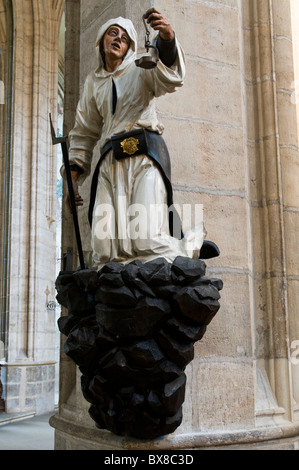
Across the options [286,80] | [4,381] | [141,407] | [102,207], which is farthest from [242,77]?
[4,381]

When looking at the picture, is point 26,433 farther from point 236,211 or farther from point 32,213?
point 236,211

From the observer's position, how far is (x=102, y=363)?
6.68 ft

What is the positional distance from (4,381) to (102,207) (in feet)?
21.5

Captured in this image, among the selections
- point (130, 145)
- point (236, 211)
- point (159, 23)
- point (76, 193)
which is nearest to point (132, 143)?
point (130, 145)

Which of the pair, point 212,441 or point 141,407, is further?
point 212,441

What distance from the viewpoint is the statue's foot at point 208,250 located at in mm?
2268

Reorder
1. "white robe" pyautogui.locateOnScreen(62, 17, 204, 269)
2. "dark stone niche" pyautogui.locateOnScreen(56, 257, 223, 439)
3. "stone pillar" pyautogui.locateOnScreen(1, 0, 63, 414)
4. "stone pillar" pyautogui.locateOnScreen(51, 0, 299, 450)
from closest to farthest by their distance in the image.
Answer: "dark stone niche" pyautogui.locateOnScreen(56, 257, 223, 439)
"white robe" pyautogui.locateOnScreen(62, 17, 204, 269)
"stone pillar" pyautogui.locateOnScreen(51, 0, 299, 450)
"stone pillar" pyautogui.locateOnScreen(1, 0, 63, 414)

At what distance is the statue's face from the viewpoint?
7.54ft

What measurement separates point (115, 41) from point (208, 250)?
1008 millimetres

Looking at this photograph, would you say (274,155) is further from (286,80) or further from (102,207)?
(102,207)

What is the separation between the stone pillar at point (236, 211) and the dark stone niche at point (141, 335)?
9.8 inches

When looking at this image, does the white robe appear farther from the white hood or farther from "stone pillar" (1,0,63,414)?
"stone pillar" (1,0,63,414)

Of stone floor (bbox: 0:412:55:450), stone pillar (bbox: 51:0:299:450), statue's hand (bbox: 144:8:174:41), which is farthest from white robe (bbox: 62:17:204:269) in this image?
stone floor (bbox: 0:412:55:450)

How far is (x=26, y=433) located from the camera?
6227mm
